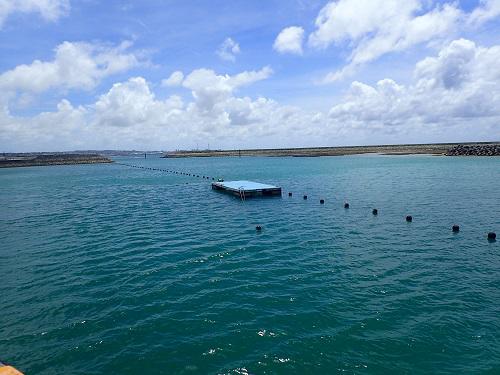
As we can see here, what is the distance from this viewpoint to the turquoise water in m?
13.1

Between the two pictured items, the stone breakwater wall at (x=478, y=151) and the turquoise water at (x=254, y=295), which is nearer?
the turquoise water at (x=254, y=295)

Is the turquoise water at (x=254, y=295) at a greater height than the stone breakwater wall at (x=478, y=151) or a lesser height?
lesser

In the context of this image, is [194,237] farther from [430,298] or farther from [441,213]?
[441,213]

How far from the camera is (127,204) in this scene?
5106cm

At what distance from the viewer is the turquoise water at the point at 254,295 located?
1305cm

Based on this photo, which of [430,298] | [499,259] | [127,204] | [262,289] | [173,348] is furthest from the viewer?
[127,204]

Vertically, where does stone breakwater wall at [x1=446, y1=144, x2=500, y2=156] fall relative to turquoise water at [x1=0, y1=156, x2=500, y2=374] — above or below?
above

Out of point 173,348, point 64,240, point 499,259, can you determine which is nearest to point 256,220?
point 64,240

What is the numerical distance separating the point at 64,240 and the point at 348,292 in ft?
80.2

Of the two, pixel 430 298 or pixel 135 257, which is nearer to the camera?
pixel 430 298

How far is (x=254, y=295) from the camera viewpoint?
18.2 meters

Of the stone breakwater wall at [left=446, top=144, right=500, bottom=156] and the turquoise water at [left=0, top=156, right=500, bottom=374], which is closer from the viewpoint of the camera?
the turquoise water at [left=0, top=156, right=500, bottom=374]

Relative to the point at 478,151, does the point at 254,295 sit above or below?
below

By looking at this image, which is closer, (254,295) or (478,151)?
(254,295)
